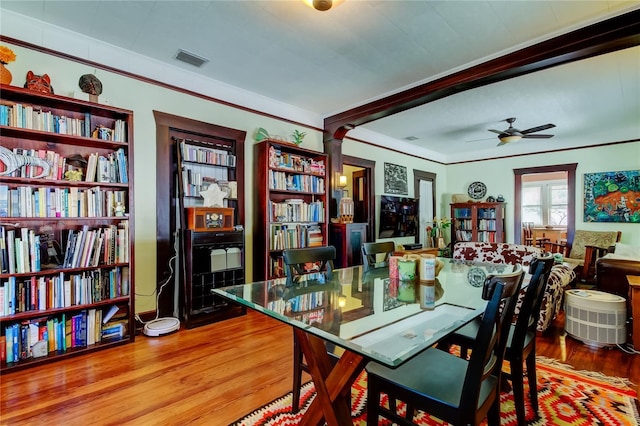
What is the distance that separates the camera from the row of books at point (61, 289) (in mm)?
2262

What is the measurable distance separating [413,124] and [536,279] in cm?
410

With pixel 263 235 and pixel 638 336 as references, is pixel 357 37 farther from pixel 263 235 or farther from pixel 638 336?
pixel 638 336

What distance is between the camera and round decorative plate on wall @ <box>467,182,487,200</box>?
710 cm

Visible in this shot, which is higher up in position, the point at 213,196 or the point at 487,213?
the point at 213,196

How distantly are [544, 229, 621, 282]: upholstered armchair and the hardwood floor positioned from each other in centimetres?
276

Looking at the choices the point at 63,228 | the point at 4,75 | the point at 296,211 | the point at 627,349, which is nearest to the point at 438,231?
the point at 296,211

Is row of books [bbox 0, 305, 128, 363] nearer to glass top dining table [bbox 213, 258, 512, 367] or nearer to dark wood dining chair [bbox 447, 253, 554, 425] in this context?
glass top dining table [bbox 213, 258, 512, 367]

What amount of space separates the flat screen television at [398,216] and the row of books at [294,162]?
191cm

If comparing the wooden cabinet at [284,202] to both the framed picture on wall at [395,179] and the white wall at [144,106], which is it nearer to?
the white wall at [144,106]

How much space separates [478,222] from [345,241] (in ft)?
12.9

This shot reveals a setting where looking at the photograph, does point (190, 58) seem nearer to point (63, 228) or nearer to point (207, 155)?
point (207, 155)

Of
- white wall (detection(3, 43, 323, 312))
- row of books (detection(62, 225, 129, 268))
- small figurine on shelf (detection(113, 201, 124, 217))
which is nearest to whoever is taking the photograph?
row of books (detection(62, 225, 129, 268))

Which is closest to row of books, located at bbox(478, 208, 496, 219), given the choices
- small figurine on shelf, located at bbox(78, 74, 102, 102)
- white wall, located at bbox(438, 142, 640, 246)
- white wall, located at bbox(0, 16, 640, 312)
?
white wall, located at bbox(438, 142, 640, 246)

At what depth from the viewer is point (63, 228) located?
2.65m
